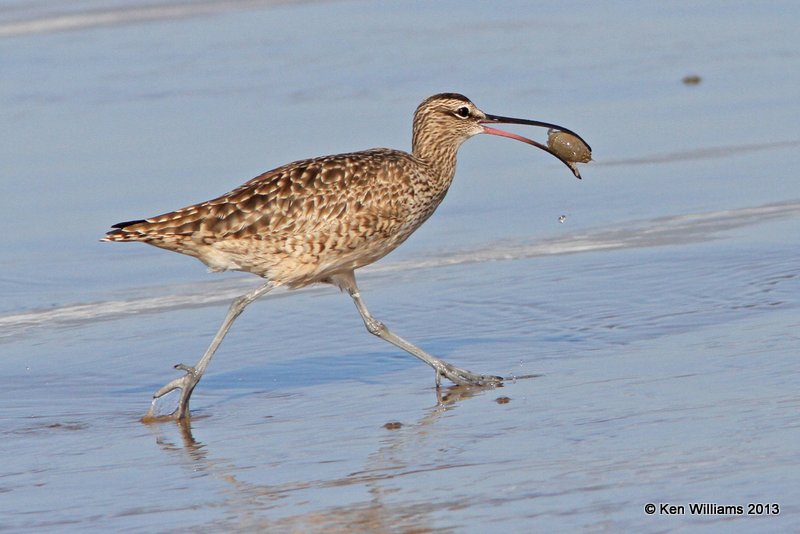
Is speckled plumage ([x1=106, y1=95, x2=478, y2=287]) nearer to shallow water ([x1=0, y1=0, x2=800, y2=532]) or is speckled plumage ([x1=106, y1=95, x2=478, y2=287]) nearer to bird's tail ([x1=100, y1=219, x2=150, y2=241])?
bird's tail ([x1=100, y1=219, x2=150, y2=241])

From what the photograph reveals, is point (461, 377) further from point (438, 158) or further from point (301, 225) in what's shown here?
point (438, 158)

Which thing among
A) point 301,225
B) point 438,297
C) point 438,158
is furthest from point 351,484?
point 438,297

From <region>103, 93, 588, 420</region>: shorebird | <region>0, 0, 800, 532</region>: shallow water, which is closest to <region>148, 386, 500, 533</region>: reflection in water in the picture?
<region>0, 0, 800, 532</region>: shallow water

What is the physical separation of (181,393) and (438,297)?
98.4 inches

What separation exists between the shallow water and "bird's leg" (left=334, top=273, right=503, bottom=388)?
16 cm

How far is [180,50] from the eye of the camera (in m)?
20.3

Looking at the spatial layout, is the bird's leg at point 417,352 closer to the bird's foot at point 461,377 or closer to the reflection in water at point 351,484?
the bird's foot at point 461,377

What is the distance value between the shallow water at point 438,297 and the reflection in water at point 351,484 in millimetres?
18

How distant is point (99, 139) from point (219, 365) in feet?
20.8

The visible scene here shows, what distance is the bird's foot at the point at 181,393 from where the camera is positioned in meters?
8.71

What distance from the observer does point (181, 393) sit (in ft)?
29.0

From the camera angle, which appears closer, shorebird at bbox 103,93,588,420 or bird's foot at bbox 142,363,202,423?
bird's foot at bbox 142,363,202,423

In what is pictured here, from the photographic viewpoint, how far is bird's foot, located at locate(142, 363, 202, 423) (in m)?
8.71

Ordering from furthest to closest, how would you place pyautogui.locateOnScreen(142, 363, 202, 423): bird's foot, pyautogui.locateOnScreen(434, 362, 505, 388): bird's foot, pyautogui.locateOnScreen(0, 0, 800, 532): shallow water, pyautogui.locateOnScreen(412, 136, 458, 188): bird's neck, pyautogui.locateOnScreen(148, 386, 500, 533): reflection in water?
pyautogui.locateOnScreen(412, 136, 458, 188): bird's neck < pyautogui.locateOnScreen(434, 362, 505, 388): bird's foot < pyautogui.locateOnScreen(142, 363, 202, 423): bird's foot < pyautogui.locateOnScreen(0, 0, 800, 532): shallow water < pyautogui.locateOnScreen(148, 386, 500, 533): reflection in water
